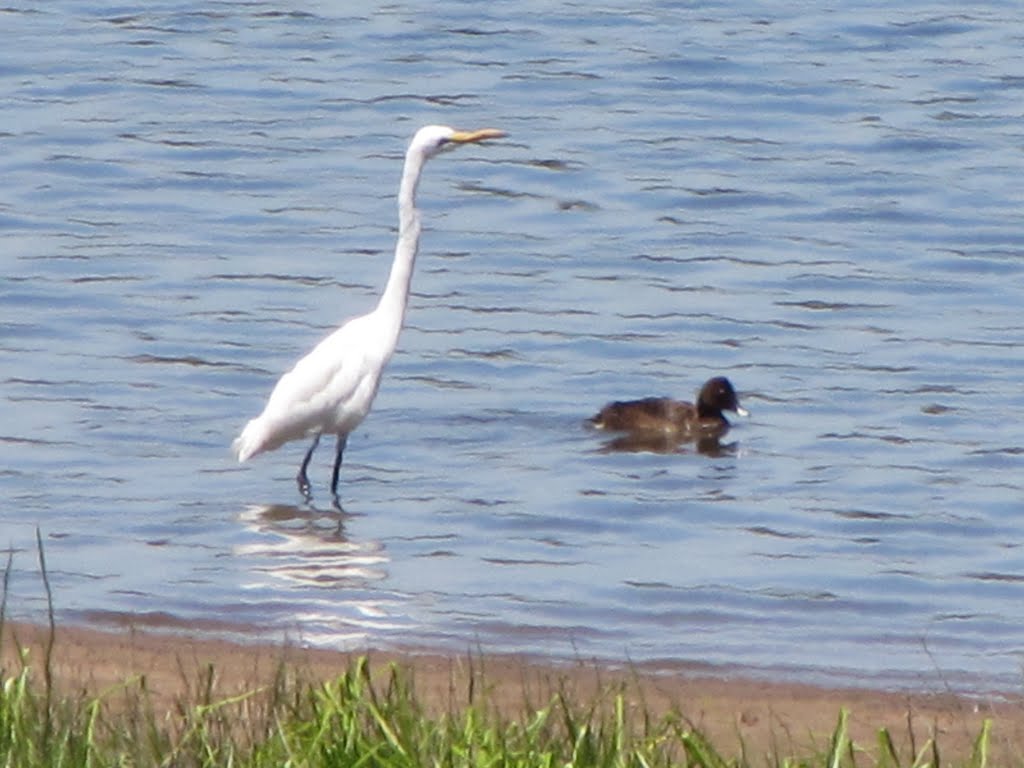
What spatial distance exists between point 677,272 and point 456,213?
96.5 inches

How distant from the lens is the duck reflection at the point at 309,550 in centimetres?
947

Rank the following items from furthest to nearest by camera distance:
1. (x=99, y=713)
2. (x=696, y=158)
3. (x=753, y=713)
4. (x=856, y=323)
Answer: (x=696, y=158), (x=856, y=323), (x=753, y=713), (x=99, y=713)

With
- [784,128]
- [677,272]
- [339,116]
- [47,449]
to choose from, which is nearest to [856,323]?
[677,272]

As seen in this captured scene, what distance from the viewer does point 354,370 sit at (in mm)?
11305

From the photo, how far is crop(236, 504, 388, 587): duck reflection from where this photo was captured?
947 centimetres

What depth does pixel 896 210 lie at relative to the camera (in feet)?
54.3

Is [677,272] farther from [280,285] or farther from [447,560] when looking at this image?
[447,560]

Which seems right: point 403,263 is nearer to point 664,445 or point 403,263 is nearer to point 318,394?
point 318,394

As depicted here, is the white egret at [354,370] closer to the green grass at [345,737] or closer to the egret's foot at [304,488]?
the egret's foot at [304,488]

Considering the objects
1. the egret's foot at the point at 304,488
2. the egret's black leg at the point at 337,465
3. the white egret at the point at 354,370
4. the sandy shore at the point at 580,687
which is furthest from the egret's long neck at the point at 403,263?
the sandy shore at the point at 580,687

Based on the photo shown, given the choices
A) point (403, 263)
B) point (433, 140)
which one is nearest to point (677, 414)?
point (403, 263)

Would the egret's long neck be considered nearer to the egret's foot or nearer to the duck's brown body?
the egret's foot

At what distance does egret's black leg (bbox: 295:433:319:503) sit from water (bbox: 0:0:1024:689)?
0.08 m

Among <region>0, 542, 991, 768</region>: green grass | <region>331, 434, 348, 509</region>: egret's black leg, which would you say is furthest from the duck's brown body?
<region>0, 542, 991, 768</region>: green grass
